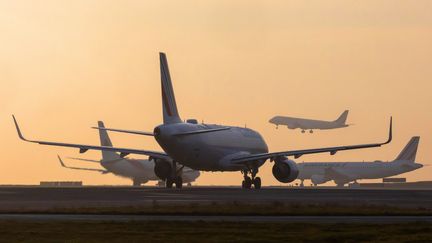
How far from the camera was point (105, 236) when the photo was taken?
35312 mm

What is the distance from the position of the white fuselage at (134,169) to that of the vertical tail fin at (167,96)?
182 feet

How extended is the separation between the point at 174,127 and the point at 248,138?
13.1 m

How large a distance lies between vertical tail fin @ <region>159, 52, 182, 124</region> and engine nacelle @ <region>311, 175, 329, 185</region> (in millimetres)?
75348

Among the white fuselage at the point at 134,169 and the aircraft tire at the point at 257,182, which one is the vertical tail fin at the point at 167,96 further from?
the white fuselage at the point at 134,169

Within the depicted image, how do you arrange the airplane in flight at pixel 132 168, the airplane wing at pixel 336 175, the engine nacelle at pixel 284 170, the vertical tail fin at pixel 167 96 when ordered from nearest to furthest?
the vertical tail fin at pixel 167 96, the engine nacelle at pixel 284 170, the airplane in flight at pixel 132 168, the airplane wing at pixel 336 175

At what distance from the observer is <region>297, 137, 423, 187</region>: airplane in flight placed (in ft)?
505

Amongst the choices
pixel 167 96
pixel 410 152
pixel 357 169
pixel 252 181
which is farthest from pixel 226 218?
pixel 357 169

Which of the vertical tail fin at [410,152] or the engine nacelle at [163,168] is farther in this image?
the vertical tail fin at [410,152]

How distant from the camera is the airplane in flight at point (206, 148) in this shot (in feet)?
284

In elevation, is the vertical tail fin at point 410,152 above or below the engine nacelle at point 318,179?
above

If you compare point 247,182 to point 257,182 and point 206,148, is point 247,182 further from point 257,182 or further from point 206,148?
point 206,148

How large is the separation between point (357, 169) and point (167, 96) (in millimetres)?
75776

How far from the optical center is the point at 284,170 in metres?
90.8

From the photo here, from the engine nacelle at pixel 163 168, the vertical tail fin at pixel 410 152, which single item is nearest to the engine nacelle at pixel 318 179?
the vertical tail fin at pixel 410 152
